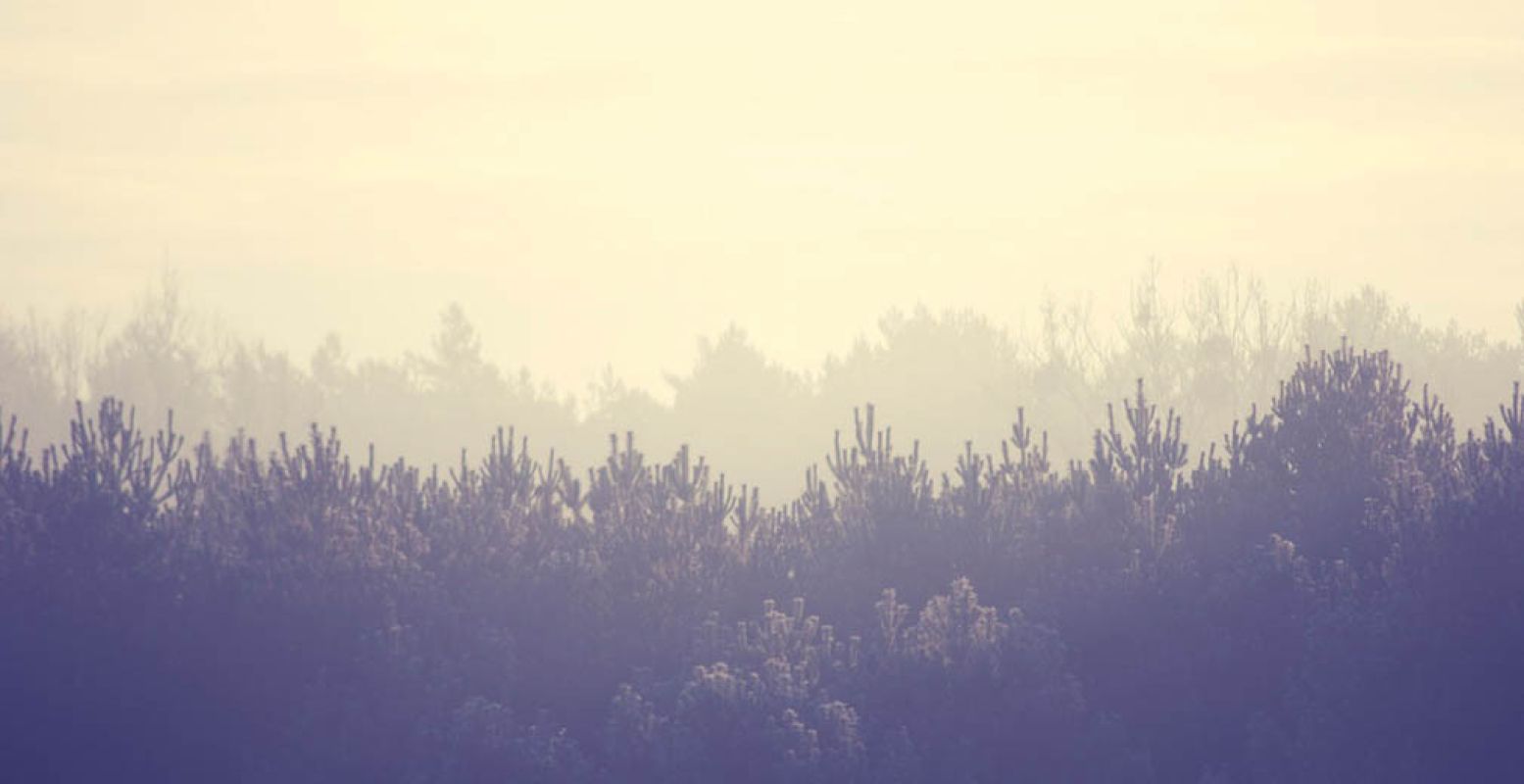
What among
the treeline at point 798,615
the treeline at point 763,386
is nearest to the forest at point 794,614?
the treeline at point 798,615

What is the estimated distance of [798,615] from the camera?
2098 centimetres

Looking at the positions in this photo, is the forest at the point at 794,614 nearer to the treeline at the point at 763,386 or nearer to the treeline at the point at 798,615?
the treeline at the point at 798,615

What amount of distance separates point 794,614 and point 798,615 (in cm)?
35

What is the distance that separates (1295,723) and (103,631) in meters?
12.1

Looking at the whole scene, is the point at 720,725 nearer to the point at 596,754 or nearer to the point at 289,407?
the point at 596,754

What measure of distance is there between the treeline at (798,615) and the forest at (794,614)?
0.04 metres

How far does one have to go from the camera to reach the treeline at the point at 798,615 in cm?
1859

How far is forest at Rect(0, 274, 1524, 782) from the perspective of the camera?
732 inches

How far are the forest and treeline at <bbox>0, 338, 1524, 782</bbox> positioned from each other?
0.04 meters

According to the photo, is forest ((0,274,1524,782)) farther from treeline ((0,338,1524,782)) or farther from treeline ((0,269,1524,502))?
treeline ((0,269,1524,502))

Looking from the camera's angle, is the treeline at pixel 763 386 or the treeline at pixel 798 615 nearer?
the treeline at pixel 798 615

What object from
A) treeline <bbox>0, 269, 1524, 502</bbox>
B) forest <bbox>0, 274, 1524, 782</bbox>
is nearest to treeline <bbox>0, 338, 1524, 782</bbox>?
forest <bbox>0, 274, 1524, 782</bbox>

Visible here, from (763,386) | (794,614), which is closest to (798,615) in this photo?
(794,614)

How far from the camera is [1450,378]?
219 ft
